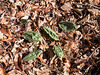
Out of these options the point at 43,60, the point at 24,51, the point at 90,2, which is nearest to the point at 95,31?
the point at 90,2

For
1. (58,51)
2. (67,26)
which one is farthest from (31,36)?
(67,26)

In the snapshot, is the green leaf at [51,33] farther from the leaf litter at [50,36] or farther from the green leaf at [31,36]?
the green leaf at [31,36]

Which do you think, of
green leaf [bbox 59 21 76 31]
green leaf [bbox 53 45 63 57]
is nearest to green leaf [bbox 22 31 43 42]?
green leaf [bbox 53 45 63 57]

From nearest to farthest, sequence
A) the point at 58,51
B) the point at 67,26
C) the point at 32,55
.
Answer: the point at 32,55 < the point at 58,51 < the point at 67,26

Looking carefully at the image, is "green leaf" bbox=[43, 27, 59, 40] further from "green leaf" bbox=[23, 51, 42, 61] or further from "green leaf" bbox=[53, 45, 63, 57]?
"green leaf" bbox=[23, 51, 42, 61]

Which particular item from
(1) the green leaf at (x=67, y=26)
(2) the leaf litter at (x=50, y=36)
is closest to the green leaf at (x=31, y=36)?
(2) the leaf litter at (x=50, y=36)

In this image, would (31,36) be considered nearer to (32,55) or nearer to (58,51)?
(32,55)

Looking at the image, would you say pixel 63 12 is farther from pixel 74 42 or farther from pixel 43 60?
pixel 43 60
